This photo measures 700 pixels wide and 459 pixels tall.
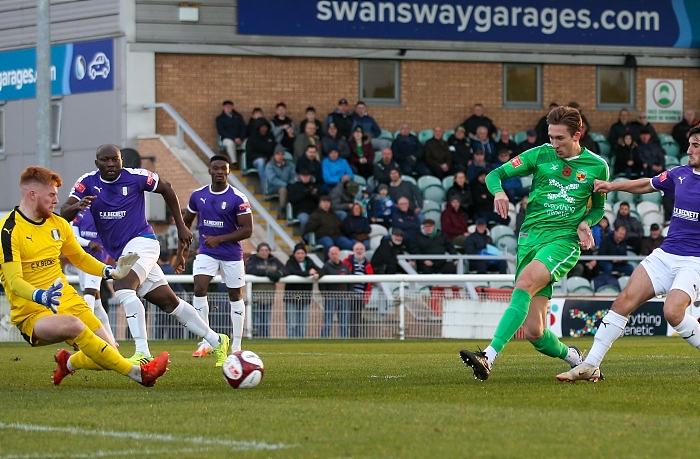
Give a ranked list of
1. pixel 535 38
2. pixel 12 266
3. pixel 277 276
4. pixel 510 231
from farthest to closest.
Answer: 1. pixel 535 38
2. pixel 510 231
3. pixel 277 276
4. pixel 12 266

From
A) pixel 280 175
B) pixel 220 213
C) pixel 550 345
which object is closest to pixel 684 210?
pixel 550 345

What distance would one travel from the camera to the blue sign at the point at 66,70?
27531 millimetres

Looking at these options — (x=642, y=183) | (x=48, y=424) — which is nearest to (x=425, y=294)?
(x=642, y=183)

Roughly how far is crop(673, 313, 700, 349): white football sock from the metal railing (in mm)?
14397

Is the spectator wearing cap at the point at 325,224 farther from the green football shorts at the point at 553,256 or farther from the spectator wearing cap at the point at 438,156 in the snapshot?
the green football shorts at the point at 553,256

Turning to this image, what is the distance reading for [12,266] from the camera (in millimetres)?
9398

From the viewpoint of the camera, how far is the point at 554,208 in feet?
33.7

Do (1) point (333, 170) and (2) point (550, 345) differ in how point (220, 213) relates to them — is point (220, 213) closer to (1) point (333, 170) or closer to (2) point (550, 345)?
(2) point (550, 345)

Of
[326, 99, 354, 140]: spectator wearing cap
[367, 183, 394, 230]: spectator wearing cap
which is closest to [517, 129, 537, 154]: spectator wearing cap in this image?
[326, 99, 354, 140]: spectator wearing cap

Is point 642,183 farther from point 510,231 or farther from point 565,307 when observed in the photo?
point 510,231

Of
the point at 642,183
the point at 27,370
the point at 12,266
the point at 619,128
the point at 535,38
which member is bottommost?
the point at 27,370

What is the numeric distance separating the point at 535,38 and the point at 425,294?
35.6ft

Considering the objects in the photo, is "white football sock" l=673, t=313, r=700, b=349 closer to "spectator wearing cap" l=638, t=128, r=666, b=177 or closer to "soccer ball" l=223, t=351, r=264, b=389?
"soccer ball" l=223, t=351, r=264, b=389

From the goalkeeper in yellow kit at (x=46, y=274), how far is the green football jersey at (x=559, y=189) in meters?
3.06
